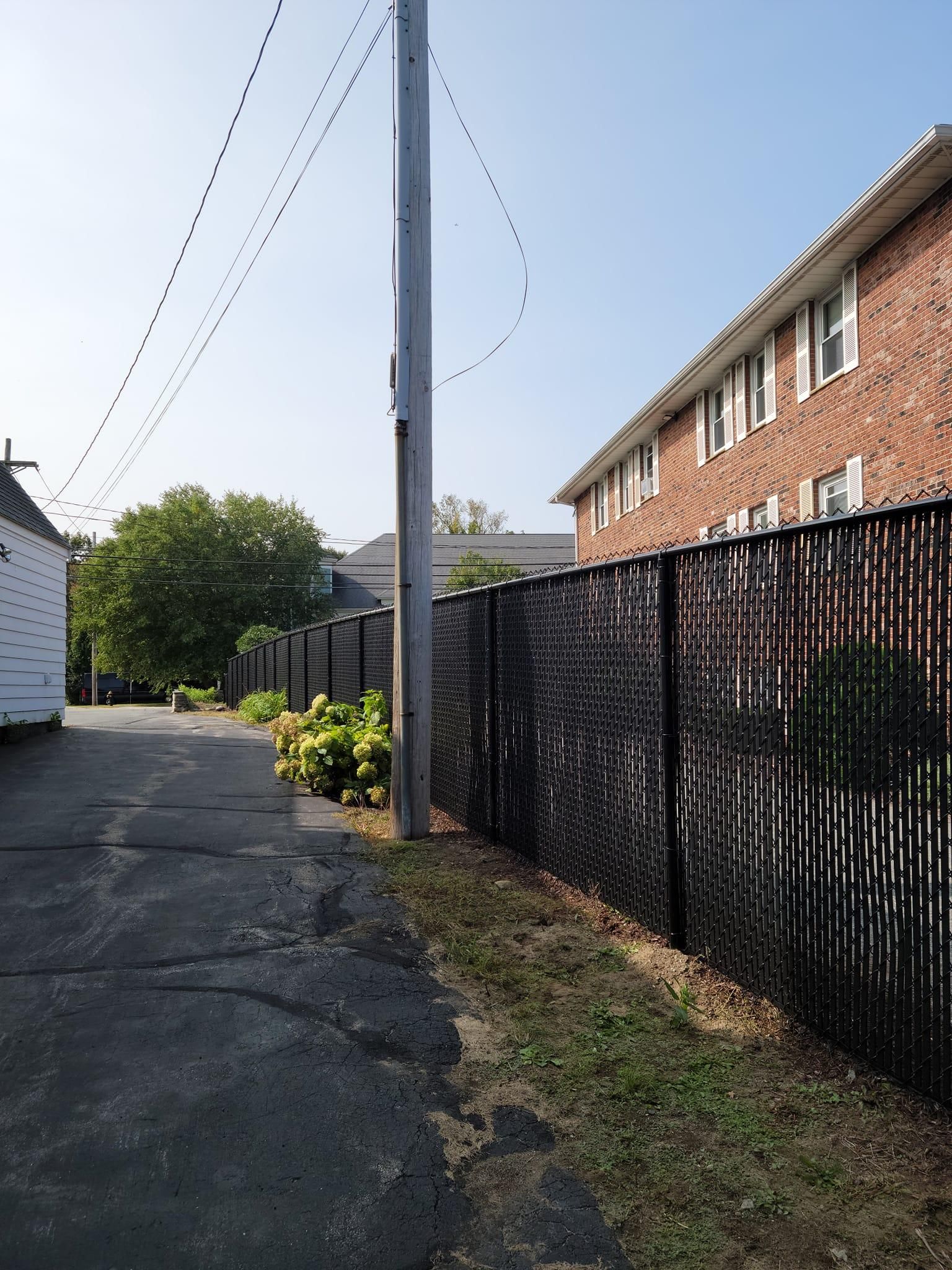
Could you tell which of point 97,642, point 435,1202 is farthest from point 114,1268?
Result: point 97,642

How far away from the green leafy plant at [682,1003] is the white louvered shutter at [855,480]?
9953mm

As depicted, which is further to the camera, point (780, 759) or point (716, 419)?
point (716, 419)

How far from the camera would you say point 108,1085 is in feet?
9.85

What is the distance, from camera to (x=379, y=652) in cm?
1034

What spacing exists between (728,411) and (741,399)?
2.29ft

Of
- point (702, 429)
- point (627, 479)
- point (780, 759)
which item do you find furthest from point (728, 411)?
point (780, 759)

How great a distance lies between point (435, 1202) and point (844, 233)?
12303 millimetres

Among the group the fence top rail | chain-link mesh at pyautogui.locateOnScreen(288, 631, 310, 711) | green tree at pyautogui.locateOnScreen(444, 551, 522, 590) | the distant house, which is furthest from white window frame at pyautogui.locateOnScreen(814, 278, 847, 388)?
the distant house

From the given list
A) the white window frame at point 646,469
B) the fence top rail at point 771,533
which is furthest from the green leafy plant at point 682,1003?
the white window frame at point 646,469

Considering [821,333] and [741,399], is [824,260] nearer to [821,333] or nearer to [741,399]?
[821,333]

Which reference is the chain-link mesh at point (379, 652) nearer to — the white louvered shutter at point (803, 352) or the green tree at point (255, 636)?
the white louvered shutter at point (803, 352)

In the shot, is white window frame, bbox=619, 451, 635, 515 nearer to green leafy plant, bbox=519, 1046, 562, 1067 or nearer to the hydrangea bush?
the hydrangea bush

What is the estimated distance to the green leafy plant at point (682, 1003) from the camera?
3.44m

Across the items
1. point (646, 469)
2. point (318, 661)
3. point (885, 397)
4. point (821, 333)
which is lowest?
point (318, 661)
